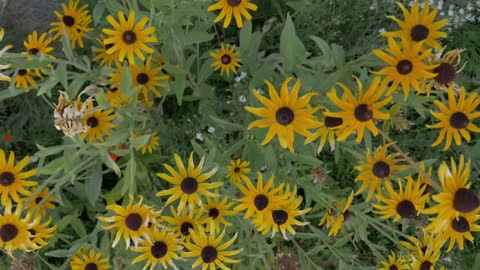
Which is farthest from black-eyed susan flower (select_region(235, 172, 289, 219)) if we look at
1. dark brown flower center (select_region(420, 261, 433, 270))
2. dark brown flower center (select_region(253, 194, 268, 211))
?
dark brown flower center (select_region(420, 261, 433, 270))

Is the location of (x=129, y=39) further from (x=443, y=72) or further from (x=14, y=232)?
(x=443, y=72)

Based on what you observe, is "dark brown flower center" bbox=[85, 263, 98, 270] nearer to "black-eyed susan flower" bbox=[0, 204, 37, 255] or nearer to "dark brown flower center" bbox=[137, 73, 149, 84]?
"black-eyed susan flower" bbox=[0, 204, 37, 255]

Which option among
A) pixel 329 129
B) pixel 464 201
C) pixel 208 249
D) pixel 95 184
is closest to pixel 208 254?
pixel 208 249

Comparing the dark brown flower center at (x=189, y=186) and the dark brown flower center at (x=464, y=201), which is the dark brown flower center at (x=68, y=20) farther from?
the dark brown flower center at (x=464, y=201)

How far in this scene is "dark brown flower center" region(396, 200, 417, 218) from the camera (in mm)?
1446

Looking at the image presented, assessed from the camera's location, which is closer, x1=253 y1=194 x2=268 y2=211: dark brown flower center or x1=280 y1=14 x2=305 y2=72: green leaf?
x1=280 y1=14 x2=305 y2=72: green leaf

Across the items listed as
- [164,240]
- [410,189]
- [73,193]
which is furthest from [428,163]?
[73,193]

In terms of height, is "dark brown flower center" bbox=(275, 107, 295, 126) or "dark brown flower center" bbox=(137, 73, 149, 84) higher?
"dark brown flower center" bbox=(275, 107, 295, 126)

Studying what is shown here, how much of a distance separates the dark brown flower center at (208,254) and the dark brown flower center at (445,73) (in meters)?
0.87

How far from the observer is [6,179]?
60.4 inches

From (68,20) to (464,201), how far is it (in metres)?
1.57

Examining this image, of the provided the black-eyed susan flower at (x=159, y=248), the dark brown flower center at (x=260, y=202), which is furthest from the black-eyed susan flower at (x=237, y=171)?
the black-eyed susan flower at (x=159, y=248)

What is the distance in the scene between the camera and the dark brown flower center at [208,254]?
155 centimetres

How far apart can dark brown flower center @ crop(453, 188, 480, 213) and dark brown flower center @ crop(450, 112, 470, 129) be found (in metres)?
0.29
